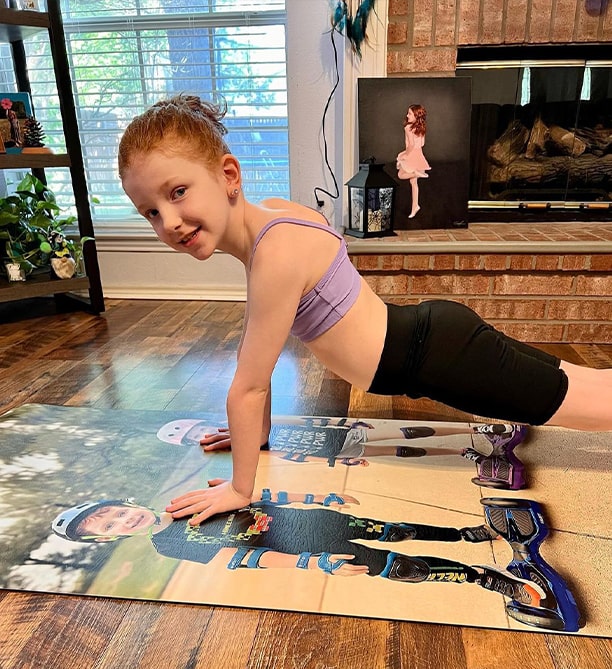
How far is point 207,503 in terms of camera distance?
1117mm

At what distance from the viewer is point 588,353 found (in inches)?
78.4

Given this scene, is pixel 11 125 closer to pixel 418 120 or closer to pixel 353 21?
pixel 353 21

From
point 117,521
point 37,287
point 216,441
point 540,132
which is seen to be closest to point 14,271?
point 37,287

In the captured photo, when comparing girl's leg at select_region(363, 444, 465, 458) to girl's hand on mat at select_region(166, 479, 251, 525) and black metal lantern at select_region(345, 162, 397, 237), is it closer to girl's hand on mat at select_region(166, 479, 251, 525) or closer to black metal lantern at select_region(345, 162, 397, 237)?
girl's hand on mat at select_region(166, 479, 251, 525)

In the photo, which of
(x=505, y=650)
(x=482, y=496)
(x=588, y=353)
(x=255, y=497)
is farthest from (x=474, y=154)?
(x=505, y=650)

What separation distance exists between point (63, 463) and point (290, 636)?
2.33 feet

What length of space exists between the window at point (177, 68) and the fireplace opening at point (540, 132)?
833 mm

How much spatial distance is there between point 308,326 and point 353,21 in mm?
1543

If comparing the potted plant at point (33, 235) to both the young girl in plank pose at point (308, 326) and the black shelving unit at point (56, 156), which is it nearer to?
the black shelving unit at point (56, 156)

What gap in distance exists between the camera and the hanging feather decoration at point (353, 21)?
2115mm

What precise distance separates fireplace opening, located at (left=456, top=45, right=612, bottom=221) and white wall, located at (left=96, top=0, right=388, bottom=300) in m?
0.48

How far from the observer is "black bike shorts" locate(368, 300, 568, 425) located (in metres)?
1.11

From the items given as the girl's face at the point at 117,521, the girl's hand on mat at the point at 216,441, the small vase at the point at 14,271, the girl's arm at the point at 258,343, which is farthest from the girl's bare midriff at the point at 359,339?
the small vase at the point at 14,271

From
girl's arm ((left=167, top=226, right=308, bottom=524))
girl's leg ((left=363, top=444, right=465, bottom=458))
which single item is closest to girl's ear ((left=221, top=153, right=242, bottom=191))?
girl's arm ((left=167, top=226, right=308, bottom=524))
